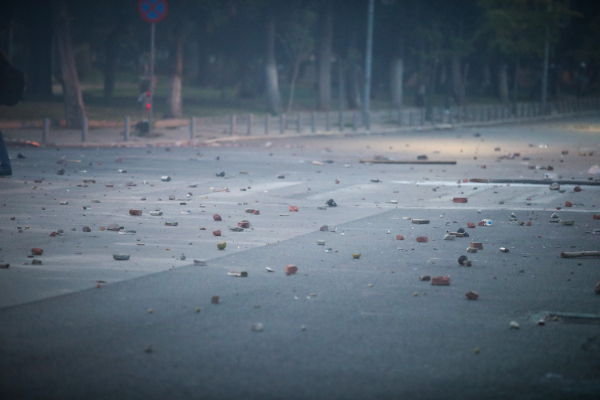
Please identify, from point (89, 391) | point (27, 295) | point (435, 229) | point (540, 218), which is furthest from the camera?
point (540, 218)

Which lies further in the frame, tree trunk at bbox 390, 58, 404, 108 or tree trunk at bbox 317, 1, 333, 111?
tree trunk at bbox 390, 58, 404, 108

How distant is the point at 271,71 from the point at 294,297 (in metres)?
41.4

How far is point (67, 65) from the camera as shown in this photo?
102 ft

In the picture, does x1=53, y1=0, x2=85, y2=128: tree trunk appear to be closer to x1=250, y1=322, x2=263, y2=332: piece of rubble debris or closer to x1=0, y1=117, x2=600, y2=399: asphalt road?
x1=0, y1=117, x2=600, y2=399: asphalt road

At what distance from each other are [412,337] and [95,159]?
16182mm

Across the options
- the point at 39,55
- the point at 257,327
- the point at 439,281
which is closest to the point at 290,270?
the point at 439,281

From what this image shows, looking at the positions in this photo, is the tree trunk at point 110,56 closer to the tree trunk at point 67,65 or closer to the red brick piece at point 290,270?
the tree trunk at point 67,65

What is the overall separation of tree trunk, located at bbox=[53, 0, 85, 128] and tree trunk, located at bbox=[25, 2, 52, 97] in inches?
628

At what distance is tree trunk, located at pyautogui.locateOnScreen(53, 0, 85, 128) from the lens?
3016 cm

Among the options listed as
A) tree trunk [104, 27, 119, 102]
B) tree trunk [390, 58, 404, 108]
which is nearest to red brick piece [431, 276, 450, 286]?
tree trunk [104, 27, 119, 102]

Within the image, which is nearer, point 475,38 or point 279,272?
point 279,272

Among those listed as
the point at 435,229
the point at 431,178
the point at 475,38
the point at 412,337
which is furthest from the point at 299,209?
the point at 475,38

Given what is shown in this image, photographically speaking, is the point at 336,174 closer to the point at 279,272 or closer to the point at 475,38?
the point at 279,272

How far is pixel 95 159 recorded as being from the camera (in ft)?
67.6
